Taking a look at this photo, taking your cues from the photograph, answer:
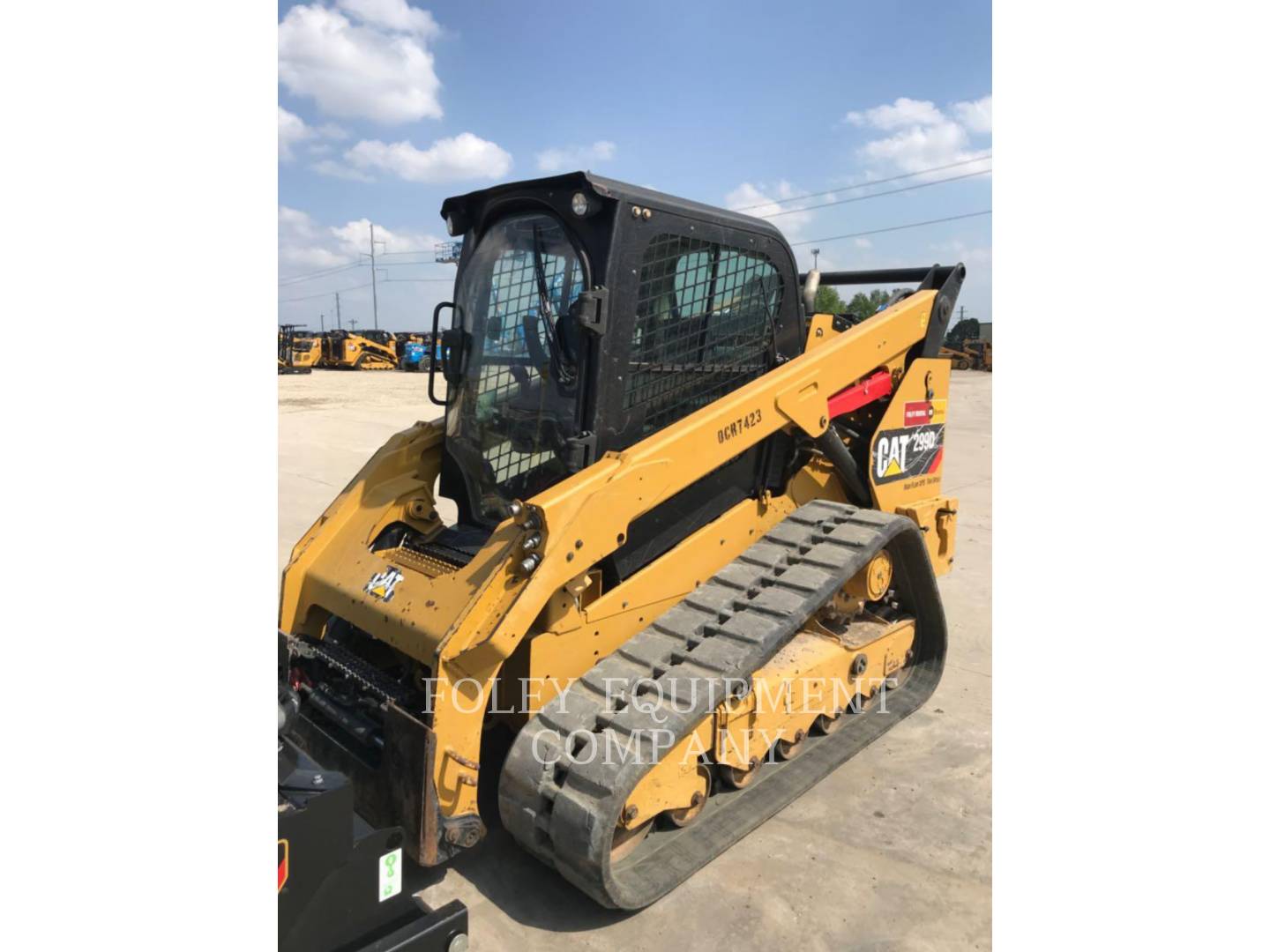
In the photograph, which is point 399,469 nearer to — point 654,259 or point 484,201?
point 484,201

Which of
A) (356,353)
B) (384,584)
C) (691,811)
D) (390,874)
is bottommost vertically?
(691,811)

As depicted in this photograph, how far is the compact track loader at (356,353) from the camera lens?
117 feet

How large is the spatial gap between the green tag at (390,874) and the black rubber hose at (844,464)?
8.28 ft

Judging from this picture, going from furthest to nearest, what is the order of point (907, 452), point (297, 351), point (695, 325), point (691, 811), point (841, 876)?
point (297, 351)
point (907, 452)
point (695, 325)
point (691, 811)
point (841, 876)

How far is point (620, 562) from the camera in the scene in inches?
139

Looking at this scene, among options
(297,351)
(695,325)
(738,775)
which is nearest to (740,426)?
(695,325)

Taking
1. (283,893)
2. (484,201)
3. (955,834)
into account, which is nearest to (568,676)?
(283,893)

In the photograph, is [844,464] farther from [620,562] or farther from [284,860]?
[284,860]

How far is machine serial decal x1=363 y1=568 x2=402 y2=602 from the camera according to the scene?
341cm

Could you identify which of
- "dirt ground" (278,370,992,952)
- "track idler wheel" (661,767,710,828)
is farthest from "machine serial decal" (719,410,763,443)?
"dirt ground" (278,370,992,952)

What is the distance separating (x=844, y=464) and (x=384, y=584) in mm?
2247

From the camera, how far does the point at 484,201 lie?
3.86m

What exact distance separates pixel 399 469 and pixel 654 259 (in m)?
1.64

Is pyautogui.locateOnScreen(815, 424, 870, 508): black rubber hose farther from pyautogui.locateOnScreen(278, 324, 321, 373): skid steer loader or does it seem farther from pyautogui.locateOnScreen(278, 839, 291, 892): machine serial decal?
pyautogui.locateOnScreen(278, 324, 321, 373): skid steer loader
